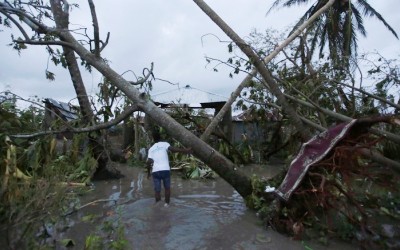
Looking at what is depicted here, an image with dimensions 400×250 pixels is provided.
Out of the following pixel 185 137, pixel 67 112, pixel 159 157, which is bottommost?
pixel 159 157

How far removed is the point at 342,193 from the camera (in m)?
5.63

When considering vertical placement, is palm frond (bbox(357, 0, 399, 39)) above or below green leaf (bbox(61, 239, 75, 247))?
above

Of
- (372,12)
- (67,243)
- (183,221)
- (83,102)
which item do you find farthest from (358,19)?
(67,243)

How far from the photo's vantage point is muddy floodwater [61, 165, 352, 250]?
5.48 meters

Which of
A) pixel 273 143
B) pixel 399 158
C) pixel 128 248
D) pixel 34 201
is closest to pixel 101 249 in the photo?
pixel 128 248

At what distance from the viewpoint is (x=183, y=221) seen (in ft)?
21.5

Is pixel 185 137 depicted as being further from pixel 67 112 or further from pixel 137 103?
pixel 67 112

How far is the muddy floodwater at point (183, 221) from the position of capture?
5480 mm

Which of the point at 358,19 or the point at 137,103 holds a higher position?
the point at 358,19

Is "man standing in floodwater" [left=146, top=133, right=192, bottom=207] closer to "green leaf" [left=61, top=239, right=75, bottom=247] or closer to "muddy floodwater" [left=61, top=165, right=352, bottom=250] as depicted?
"muddy floodwater" [left=61, top=165, right=352, bottom=250]

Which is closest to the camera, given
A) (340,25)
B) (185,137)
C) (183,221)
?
(183,221)

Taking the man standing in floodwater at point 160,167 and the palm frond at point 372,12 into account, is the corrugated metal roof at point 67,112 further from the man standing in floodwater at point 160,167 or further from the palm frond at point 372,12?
the palm frond at point 372,12

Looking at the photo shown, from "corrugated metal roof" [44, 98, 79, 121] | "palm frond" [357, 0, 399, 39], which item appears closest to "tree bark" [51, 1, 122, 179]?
"corrugated metal roof" [44, 98, 79, 121]

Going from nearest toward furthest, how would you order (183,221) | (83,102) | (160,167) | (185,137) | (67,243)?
(67,243), (183,221), (185,137), (160,167), (83,102)
